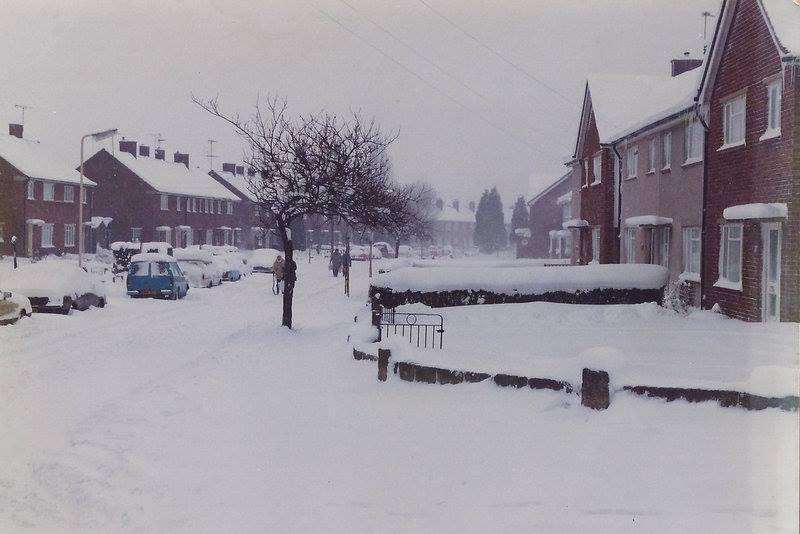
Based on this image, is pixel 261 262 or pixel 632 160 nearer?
pixel 632 160

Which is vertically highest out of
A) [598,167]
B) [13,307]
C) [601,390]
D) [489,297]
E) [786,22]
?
[786,22]

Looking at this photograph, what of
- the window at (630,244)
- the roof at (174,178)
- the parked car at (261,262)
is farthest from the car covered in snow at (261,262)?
the window at (630,244)

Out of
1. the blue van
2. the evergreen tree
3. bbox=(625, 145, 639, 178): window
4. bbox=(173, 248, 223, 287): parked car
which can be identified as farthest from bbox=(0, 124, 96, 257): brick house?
the evergreen tree

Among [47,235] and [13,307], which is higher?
[47,235]

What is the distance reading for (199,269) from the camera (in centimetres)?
3553

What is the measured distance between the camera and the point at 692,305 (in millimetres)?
20250

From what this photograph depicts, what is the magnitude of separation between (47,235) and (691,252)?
39.1 meters

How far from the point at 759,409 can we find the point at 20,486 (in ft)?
24.8

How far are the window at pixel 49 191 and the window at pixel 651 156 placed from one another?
120ft

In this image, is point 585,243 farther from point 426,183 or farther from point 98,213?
point 98,213

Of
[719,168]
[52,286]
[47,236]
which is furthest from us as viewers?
[47,236]

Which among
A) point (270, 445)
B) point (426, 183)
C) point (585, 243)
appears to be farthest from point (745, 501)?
point (426, 183)

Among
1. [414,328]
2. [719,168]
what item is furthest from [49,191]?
[719,168]

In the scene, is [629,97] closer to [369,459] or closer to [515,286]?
[515,286]
